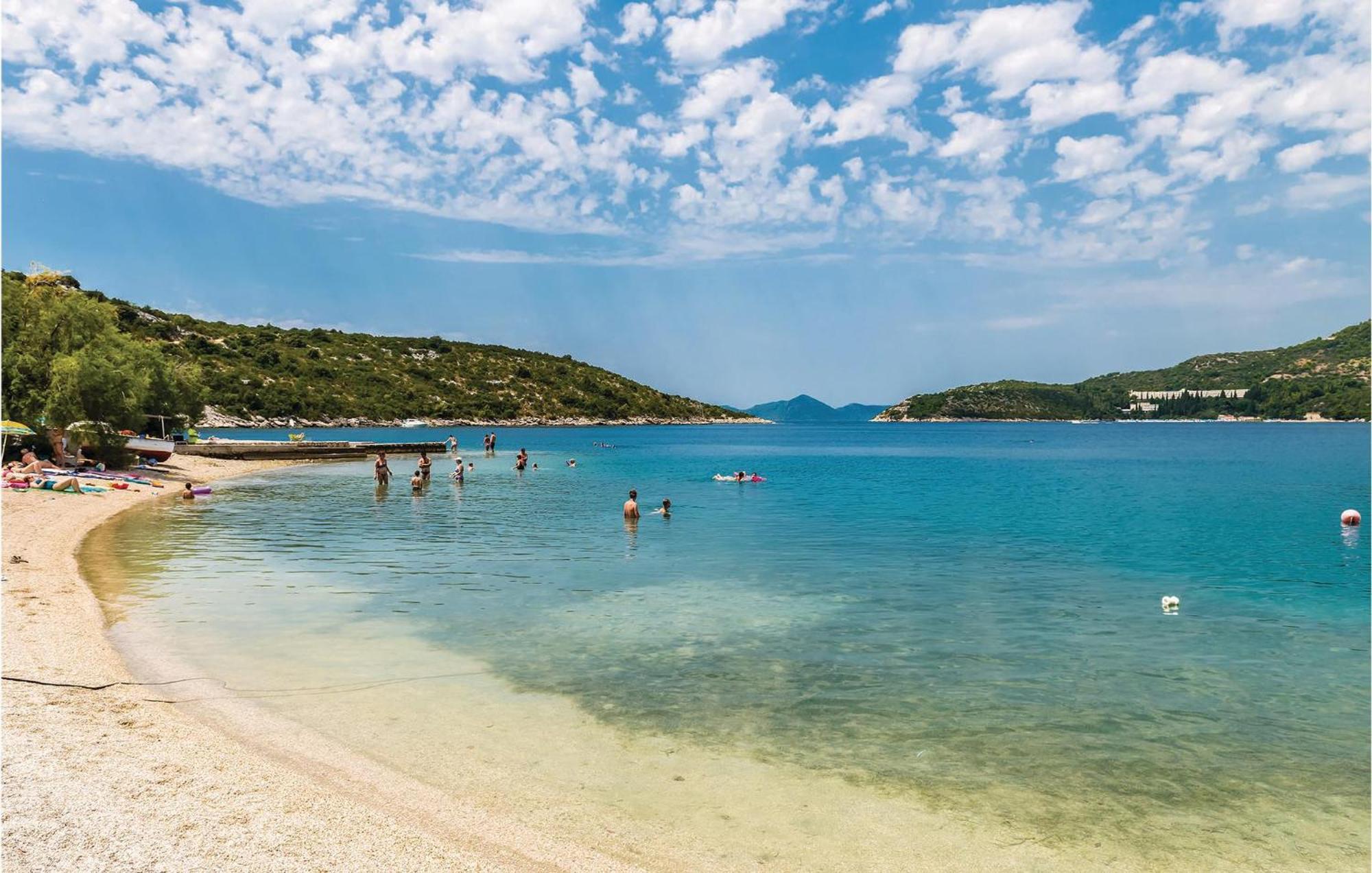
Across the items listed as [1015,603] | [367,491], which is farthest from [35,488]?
[1015,603]

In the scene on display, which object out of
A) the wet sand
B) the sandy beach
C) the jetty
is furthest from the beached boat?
the sandy beach

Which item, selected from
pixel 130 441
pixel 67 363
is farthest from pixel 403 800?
pixel 130 441

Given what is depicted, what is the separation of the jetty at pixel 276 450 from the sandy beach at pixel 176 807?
66491 mm

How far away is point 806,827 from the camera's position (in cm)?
886

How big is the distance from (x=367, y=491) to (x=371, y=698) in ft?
127

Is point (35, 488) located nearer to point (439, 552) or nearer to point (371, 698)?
point (439, 552)

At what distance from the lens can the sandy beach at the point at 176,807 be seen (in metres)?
7.12

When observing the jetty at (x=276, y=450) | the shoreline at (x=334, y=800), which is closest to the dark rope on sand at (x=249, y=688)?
the shoreline at (x=334, y=800)

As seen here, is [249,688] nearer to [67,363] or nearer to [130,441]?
[67,363]

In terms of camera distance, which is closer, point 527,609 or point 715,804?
point 715,804

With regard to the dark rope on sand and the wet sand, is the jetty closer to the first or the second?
the dark rope on sand

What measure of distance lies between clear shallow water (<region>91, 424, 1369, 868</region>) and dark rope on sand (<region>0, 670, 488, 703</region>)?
0.52 m

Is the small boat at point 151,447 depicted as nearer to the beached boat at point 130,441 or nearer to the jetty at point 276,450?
the beached boat at point 130,441

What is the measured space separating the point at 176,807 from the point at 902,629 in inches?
551
